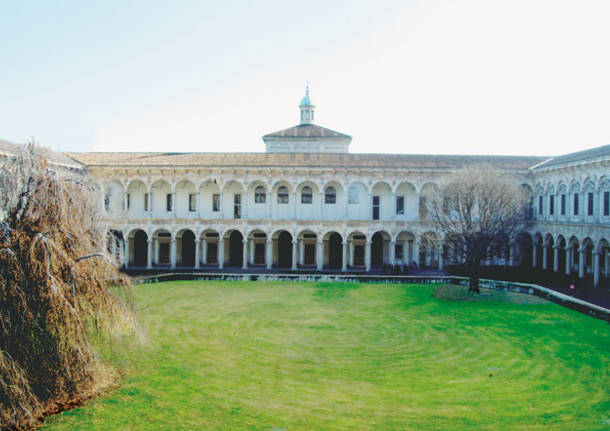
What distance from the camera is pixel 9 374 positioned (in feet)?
34.7

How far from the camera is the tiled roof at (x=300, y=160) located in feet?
139

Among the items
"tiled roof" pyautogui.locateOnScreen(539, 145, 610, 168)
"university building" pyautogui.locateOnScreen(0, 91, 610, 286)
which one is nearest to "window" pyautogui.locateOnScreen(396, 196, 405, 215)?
"university building" pyautogui.locateOnScreen(0, 91, 610, 286)

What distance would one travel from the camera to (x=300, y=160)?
43.6 meters

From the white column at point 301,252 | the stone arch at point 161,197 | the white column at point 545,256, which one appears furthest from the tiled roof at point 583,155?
the stone arch at point 161,197

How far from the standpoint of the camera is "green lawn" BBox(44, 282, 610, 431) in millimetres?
12328

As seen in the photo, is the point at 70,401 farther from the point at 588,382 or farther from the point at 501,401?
the point at 588,382

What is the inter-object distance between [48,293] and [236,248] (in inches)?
1371

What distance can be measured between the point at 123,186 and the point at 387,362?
3273 centimetres

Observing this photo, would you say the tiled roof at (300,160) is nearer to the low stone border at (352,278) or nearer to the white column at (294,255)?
the white column at (294,255)

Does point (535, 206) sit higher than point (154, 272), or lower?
higher

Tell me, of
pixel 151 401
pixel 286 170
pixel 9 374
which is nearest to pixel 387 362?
pixel 151 401

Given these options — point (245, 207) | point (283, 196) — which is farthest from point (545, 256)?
point (245, 207)

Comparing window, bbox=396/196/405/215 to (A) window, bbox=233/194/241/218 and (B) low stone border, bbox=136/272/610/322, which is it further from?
(A) window, bbox=233/194/241/218

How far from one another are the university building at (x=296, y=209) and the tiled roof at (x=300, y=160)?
0.29 feet
